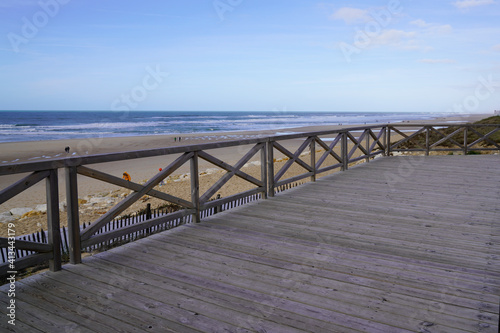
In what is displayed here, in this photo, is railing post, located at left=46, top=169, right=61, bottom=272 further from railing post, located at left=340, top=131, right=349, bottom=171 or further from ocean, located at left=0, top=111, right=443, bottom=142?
ocean, located at left=0, top=111, right=443, bottom=142

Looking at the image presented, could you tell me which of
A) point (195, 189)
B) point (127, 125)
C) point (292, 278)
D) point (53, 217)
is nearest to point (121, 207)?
point (53, 217)

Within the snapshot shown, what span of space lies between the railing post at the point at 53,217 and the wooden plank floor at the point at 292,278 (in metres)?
0.11

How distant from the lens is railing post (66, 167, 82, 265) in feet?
10.5

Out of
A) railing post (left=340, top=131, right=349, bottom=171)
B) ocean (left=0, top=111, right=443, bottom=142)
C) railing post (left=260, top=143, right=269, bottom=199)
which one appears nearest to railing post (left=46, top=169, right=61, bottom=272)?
railing post (left=260, top=143, right=269, bottom=199)

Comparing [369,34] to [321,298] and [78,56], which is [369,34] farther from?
[78,56]

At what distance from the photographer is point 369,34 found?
8867 mm

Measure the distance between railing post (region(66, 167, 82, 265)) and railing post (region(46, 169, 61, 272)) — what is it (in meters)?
0.13

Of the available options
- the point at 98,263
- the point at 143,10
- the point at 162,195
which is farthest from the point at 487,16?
the point at 98,263

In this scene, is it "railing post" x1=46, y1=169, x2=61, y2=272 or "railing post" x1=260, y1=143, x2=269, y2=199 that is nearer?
"railing post" x1=46, y1=169, x2=61, y2=272

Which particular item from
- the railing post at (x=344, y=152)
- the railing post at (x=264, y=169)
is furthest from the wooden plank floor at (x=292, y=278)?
the railing post at (x=344, y=152)

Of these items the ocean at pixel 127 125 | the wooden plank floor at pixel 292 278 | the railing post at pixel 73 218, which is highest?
the ocean at pixel 127 125

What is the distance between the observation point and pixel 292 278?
2859 mm

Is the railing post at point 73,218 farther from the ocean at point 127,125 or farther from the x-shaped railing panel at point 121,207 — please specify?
the ocean at point 127,125

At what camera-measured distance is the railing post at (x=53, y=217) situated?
9.98 feet
